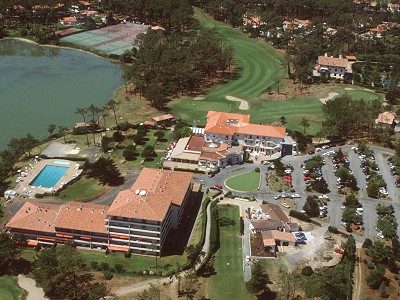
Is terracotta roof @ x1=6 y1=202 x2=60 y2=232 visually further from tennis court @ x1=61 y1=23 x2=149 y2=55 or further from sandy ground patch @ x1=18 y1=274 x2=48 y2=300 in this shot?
tennis court @ x1=61 y1=23 x2=149 y2=55

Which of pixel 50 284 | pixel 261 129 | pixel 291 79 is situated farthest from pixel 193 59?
pixel 50 284

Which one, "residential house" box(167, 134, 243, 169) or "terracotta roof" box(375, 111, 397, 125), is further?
"terracotta roof" box(375, 111, 397, 125)

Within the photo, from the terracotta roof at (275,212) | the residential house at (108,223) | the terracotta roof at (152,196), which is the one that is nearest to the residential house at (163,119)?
the terracotta roof at (152,196)

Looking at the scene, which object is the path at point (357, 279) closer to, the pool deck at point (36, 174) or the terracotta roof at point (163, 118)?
the pool deck at point (36, 174)

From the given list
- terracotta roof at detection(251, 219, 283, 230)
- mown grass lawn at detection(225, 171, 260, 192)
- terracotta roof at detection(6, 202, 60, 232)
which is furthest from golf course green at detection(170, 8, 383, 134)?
terracotta roof at detection(6, 202, 60, 232)

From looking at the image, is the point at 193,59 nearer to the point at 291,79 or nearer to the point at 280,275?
the point at 291,79
